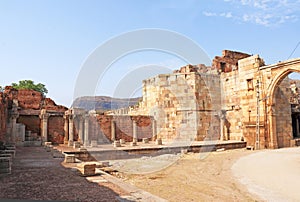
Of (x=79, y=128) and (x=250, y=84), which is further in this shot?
(x=79, y=128)

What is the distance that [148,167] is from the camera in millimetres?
12500

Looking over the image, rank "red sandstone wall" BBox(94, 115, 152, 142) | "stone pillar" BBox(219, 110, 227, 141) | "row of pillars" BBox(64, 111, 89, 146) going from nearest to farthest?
"row of pillars" BBox(64, 111, 89, 146) → "stone pillar" BBox(219, 110, 227, 141) → "red sandstone wall" BBox(94, 115, 152, 142)

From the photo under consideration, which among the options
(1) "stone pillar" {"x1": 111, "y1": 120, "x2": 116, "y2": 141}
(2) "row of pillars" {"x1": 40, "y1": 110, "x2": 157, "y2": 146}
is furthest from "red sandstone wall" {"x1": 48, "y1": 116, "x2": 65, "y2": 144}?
(1) "stone pillar" {"x1": 111, "y1": 120, "x2": 116, "y2": 141}

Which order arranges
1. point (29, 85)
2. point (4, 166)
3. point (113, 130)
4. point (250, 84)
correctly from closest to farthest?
point (4, 166) < point (250, 84) < point (113, 130) < point (29, 85)

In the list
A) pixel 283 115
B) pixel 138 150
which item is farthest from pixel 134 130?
pixel 283 115

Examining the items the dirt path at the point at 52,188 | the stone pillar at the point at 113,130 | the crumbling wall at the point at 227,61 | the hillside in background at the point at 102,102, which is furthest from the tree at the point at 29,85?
the dirt path at the point at 52,188

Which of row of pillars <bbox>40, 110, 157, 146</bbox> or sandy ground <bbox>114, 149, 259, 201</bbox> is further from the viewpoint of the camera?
row of pillars <bbox>40, 110, 157, 146</bbox>

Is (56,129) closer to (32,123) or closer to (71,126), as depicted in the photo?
(71,126)

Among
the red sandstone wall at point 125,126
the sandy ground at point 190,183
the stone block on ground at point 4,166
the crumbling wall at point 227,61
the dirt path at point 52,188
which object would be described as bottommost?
the sandy ground at point 190,183

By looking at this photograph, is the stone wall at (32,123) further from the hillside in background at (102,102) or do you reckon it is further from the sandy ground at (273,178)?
the hillside in background at (102,102)

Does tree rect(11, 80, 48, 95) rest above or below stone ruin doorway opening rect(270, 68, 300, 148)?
above

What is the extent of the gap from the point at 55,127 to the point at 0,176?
56.0 ft

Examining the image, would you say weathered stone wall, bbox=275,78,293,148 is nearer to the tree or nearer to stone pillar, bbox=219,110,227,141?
stone pillar, bbox=219,110,227,141

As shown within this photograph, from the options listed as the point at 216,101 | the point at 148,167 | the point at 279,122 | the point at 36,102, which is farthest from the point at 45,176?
the point at 36,102
